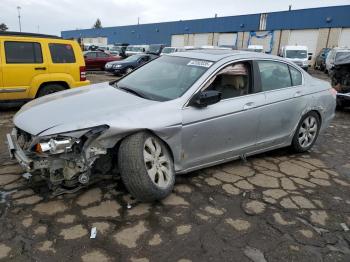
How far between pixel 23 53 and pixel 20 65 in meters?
0.30

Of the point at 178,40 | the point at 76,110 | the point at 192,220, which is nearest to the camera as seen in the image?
the point at 192,220

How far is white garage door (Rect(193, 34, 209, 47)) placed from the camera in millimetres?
42672

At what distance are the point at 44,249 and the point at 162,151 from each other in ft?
4.78

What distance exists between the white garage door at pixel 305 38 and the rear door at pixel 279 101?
103ft

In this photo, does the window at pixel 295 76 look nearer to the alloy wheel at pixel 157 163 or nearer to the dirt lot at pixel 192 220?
the dirt lot at pixel 192 220

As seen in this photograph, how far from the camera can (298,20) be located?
33906 mm

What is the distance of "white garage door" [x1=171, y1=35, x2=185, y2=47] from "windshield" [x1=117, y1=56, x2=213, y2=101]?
42.3 metres

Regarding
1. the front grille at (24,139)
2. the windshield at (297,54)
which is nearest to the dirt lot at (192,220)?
the front grille at (24,139)

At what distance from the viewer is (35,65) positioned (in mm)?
7410

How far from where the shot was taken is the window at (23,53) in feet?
23.5

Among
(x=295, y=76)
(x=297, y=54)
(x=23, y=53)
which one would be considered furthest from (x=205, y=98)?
(x=297, y=54)

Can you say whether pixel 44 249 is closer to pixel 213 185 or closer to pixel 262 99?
pixel 213 185

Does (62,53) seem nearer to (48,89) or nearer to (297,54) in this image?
(48,89)

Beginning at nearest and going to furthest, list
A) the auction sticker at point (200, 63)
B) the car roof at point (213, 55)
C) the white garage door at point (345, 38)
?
1. the auction sticker at point (200, 63)
2. the car roof at point (213, 55)
3. the white garage door at point (345, 38)
